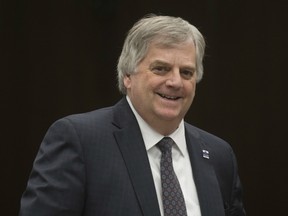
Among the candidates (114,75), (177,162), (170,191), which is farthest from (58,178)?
(114,75)

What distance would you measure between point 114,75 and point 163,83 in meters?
1.69

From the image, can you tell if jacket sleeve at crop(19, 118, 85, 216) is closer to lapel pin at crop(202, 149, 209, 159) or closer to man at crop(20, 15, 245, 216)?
man at crop(20, 15, 245, 216)

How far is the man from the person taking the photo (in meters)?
2.32

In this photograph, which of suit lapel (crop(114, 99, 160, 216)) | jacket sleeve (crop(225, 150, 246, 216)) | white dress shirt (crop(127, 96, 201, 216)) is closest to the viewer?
suit lapel (crop(114, 99, 160, 216))

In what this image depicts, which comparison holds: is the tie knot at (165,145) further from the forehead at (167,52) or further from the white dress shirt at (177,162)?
the forehead at (167,52)

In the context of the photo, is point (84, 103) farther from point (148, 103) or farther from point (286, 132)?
point (148, 103)

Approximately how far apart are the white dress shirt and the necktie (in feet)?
0.07

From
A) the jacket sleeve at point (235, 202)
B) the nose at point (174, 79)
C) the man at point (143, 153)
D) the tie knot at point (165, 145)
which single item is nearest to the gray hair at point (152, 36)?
the man at point (143, 153)

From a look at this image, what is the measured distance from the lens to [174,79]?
2549 mm

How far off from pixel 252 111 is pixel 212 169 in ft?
5.64

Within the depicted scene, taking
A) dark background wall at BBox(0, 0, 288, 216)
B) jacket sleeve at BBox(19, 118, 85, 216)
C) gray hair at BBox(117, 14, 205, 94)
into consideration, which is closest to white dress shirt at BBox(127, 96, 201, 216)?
gray hair at BBox(117, 14, 205, 94)

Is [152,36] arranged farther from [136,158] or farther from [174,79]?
[136,158]

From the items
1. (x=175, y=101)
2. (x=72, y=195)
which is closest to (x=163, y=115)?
(x=175, y=101)

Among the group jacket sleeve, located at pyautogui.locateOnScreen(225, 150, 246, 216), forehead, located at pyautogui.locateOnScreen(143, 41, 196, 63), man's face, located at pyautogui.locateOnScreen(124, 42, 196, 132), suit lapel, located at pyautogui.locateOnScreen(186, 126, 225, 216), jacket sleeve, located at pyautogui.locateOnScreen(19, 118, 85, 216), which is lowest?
jacket sleeve, located at pyautogui.locateOnScreen(225, 150, 246, 216)
